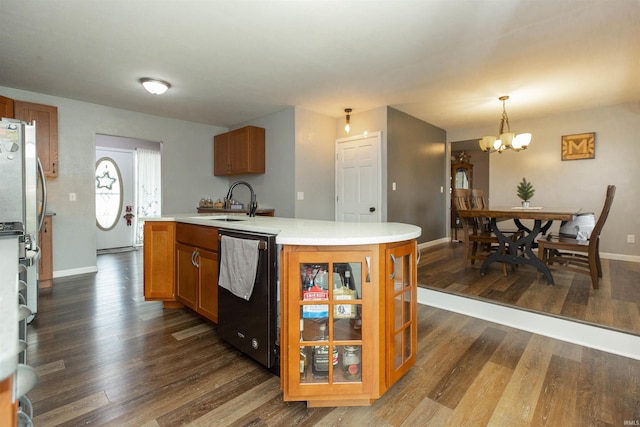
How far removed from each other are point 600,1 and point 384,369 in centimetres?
280

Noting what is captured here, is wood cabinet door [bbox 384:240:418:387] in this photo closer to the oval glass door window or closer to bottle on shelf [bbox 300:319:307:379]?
bottle on shelf [bbox 300:319:307:379]

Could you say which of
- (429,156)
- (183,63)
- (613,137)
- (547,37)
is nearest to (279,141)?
(183,63)

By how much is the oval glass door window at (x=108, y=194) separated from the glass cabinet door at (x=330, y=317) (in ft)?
20.4

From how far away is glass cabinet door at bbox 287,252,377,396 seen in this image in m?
1.42

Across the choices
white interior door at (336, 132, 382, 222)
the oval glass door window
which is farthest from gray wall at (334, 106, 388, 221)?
the oval glass door window

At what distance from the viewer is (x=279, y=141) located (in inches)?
183

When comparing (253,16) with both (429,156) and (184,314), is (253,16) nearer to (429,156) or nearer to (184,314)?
(184,314)

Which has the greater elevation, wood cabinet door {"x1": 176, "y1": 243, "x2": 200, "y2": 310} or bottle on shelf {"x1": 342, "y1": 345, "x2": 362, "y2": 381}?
wood cabinet door {"x1": 176, "y1": 243, "x2": 200, "y2": 310}

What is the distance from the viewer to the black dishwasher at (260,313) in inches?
64.3

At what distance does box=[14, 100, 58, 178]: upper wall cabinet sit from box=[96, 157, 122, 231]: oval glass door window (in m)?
2.42

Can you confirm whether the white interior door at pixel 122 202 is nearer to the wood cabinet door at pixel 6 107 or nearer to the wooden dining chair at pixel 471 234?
the wood cabinet door at pixel 6 107

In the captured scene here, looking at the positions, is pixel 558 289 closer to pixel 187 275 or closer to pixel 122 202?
pixel 187 275

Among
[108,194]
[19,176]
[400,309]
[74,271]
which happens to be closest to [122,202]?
[108,194]

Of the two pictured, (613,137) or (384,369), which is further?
(613,137)
